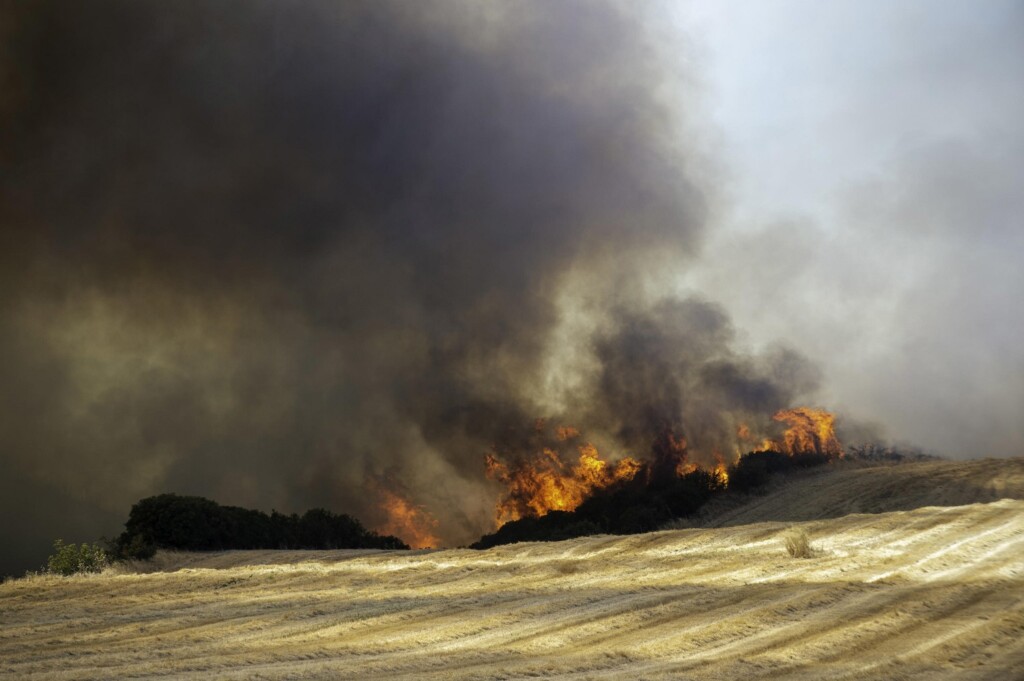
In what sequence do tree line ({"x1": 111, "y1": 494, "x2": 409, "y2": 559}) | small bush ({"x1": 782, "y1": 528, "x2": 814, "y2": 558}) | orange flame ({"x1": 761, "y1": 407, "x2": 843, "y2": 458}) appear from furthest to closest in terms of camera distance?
orange flame ({"x1": 761, "y1": 407, "x2": 843, "y2": 458}) → tree line ({"x1": 111, "y1": 494, "x2": 409, "y2": 559}) → small bush ({"x1": 782, "y1": 528, "x2": 814, "y2": 558})

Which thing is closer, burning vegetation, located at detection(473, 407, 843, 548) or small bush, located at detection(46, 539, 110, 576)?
small bush, located at detection(46, 539, 110, 576)

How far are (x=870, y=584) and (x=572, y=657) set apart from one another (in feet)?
16.0

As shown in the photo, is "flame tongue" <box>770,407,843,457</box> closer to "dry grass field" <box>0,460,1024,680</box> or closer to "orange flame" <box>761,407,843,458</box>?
"orange flame" <box>761,407,843,458</box>

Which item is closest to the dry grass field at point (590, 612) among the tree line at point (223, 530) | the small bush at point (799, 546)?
the small bush at point (799, 546)

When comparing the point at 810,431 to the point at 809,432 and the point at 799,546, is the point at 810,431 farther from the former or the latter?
the point at 799,546

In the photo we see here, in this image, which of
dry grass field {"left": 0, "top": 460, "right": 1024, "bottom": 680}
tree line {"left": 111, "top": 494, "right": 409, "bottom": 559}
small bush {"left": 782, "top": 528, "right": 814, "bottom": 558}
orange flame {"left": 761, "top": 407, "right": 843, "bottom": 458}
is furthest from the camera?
orange flame {"left": 761, "top": 407, "right": 843, "bottom": 458}

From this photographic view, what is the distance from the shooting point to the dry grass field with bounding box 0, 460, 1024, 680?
855 cm

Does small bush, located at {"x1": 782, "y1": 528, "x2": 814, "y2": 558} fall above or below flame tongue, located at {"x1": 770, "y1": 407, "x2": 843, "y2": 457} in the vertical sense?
below

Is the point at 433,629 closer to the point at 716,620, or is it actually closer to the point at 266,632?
the point at 266,632

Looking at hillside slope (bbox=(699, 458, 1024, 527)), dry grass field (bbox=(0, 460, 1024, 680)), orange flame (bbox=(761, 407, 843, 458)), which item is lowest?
dry grass field (bbox=(0, 460, 1024, 680))

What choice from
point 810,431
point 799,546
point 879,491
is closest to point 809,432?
point 810,431

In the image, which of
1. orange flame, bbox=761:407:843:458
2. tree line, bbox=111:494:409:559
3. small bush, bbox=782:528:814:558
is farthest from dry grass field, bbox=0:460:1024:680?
orange flame, bbox=761:407:843:458

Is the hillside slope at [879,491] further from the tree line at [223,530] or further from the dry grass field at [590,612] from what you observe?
the tree line at [223,530]

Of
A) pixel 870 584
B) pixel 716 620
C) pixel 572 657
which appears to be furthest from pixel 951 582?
pixel 572 657
